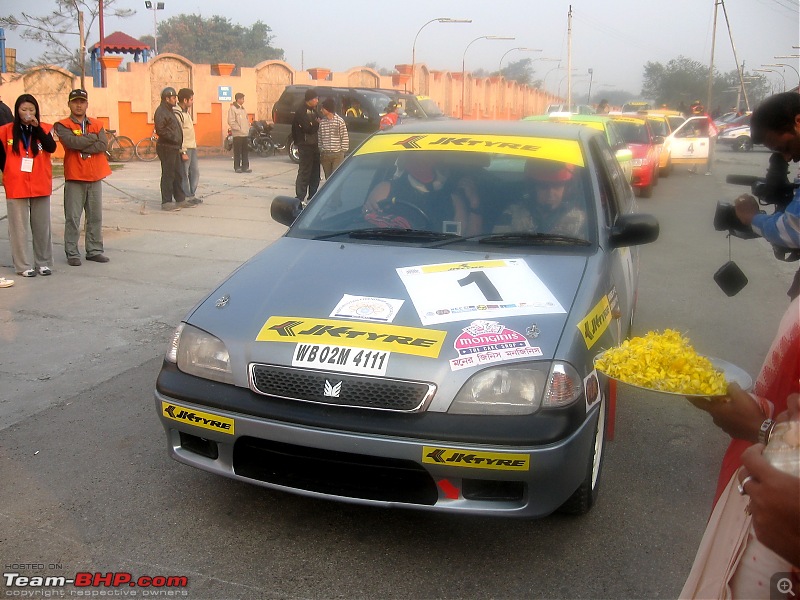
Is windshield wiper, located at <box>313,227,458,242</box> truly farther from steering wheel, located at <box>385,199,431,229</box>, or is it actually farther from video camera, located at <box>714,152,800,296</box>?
video camera, located at <box>714,152,800,296</box>

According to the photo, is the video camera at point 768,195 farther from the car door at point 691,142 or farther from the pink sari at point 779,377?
the car door at point 691,142

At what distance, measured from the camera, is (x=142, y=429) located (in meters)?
4.77

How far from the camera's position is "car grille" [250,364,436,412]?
124 inches

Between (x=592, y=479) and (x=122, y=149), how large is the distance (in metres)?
20.1

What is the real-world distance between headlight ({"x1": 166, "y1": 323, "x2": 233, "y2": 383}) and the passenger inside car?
171 cm

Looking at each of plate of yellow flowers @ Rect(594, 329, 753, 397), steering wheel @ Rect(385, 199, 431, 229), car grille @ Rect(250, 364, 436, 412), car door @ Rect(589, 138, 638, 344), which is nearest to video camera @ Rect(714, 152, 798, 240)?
car door @ Rect(589, 138, 638, 344)

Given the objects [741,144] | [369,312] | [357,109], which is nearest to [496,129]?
[369,312]

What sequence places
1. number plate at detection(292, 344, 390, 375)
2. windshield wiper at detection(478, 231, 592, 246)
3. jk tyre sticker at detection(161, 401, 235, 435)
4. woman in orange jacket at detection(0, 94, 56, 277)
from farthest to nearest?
woman in orange jacket at detection(0, 94, 56, 277), windshield wiper at detection(478, 231, 592, 246), jk tyre sticker at detection(161, 401, 235, 435), number plate at detection(292, 344, 390, 375)

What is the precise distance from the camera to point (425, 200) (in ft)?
15.5

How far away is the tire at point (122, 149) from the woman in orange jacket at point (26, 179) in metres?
13.3

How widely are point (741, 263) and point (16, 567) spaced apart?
950 cm

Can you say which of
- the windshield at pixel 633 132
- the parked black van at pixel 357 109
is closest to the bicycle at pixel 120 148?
the parked black van at pixel 357 109

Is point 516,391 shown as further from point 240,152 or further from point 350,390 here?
point 240,152

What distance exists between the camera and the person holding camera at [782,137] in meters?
3.47
